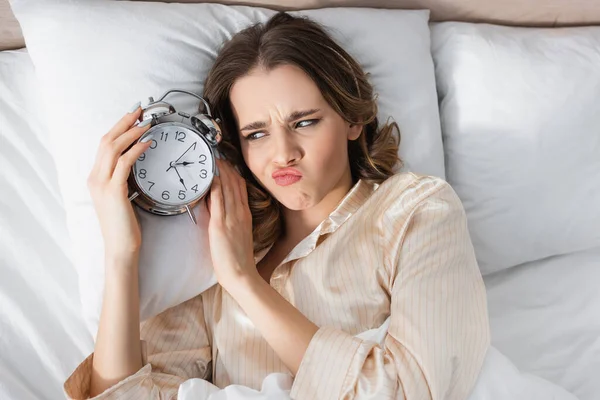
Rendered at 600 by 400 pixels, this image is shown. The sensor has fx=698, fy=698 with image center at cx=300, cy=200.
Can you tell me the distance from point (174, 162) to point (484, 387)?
2.60 feet

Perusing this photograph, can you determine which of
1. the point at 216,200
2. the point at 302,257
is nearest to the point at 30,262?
the point at 216,200

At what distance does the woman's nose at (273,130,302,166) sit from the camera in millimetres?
1457

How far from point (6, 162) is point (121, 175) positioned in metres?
0.47

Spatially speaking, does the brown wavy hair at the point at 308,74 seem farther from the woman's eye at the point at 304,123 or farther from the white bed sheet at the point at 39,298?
the white bed sheet at the point at 39,298

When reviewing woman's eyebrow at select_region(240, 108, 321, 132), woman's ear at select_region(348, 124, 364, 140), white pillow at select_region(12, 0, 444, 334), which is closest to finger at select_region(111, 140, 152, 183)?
white pillow at select_region(12, 0, 444, 334)

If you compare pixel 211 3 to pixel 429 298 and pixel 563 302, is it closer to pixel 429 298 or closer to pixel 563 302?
pixel 429 298

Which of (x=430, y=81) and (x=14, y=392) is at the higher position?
(x=430, y=81)

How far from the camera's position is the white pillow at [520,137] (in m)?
1.84

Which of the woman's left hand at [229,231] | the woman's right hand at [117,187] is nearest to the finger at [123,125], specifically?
the woman's right hand at [117,187]

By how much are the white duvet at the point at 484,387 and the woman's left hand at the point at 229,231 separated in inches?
8.5

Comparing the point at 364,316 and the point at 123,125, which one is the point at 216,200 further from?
the point at 364,316

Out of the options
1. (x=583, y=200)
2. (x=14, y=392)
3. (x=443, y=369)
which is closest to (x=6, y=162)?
(x=14, y=392)

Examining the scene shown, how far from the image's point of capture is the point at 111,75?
1.54 m

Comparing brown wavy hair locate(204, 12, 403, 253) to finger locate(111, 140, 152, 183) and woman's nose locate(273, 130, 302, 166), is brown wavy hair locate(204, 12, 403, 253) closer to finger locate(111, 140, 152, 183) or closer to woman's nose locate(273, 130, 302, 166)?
woman's nose locate(273, 130, 302, 166)
